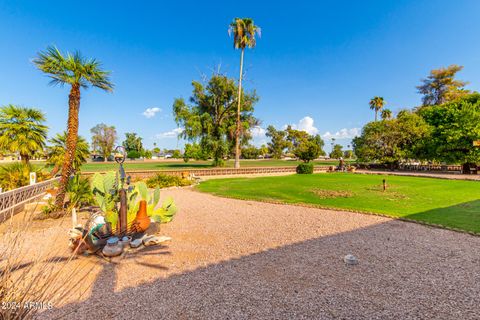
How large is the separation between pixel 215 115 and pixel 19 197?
2679 cm

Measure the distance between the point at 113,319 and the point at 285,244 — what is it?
3.93 meters

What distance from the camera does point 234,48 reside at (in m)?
30.2

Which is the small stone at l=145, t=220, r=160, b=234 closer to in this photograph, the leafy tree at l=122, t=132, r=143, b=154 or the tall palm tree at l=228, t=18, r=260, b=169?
the tall palm tree at l=228, t=18, r=260, b=169

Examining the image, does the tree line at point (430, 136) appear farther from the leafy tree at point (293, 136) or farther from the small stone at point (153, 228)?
Answer: the leafy tree at point (293, 136)

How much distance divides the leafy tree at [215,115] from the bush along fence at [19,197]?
2019 cm

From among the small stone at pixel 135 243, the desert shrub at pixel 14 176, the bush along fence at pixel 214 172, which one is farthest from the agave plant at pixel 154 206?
the bush along fence at pixel 214 172

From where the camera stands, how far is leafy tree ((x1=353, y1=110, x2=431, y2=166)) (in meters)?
26.6

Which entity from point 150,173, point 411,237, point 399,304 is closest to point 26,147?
point 150,173

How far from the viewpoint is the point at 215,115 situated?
3362 cm

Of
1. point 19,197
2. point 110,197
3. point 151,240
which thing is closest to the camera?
point 151,240

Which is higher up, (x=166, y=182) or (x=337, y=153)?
(x=337, y=153)

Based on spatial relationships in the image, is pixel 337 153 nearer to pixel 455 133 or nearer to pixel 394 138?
pixel 394 138

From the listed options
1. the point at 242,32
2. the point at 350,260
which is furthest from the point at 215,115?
the point at 350,260

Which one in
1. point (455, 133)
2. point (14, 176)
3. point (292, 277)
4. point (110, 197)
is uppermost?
point (455, 133)
